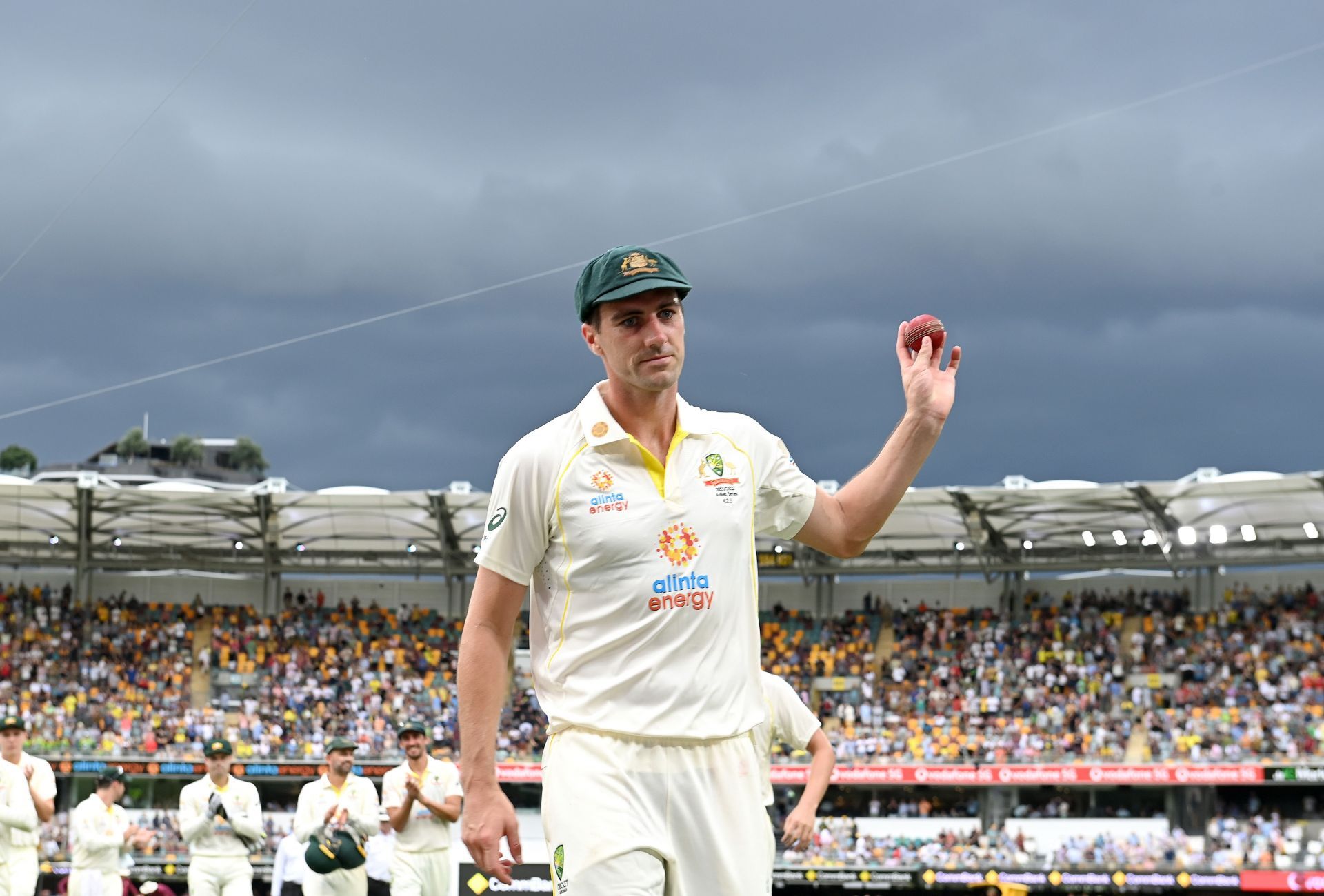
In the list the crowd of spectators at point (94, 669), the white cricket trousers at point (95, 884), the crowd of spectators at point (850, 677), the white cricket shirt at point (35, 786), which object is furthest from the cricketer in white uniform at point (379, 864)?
the crowd of spectators at point (94, 669)

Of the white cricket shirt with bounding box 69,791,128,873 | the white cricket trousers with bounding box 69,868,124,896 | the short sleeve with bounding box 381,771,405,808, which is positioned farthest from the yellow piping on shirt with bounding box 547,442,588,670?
the white cricket trousers with bounding box 69,868,124,896

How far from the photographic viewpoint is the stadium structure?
102 ft

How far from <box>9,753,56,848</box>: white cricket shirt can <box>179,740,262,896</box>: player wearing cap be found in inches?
44.4

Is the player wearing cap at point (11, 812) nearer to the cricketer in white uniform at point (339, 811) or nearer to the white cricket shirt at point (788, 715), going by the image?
the cricketer in white uniform at point (339, 811)

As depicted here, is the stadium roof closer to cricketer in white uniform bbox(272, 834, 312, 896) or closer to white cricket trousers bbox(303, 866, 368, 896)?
cricketer in white uniform bbox(272, 834, 312, 896)

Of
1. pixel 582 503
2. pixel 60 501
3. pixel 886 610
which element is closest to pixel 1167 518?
pixel 886 610

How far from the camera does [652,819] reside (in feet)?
14.0

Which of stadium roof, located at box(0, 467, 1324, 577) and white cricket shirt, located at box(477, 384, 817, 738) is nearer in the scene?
white cricket shirt, located at box(477, 384, 817, 738)

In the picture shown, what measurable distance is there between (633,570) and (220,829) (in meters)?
11.1

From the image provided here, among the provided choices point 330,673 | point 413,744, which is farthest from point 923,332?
point 330,673

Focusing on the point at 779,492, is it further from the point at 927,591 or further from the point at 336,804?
the point at 927,591

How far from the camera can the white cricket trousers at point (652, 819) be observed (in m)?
4.21

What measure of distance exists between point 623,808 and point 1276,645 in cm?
3554

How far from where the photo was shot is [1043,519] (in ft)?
128
